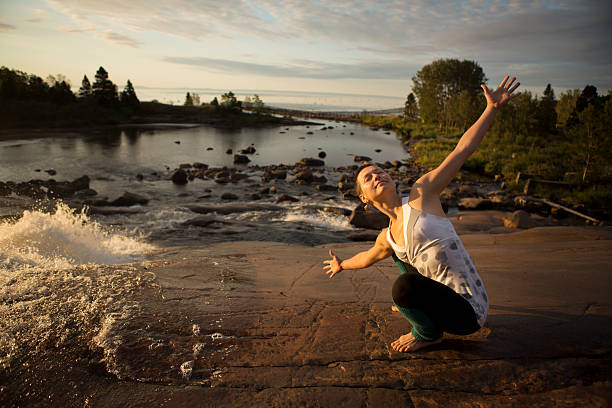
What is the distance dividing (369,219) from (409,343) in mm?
9678

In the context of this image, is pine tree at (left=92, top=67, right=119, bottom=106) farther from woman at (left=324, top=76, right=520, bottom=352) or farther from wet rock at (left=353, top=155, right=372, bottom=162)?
woman at (left=324, top=76, right=520, bottom=352)

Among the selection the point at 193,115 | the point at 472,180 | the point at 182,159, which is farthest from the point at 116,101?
the point at 472,180

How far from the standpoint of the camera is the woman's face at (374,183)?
2.70m

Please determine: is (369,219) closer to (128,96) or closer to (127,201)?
(127,201)

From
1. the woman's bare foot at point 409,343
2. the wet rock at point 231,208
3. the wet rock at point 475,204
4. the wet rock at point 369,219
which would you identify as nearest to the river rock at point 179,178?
the wet rock at point 231,208

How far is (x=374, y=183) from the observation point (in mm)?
2732

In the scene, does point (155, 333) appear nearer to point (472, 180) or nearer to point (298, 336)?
point (298, 336)

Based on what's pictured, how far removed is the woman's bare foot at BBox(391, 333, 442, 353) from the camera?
9.25 feet

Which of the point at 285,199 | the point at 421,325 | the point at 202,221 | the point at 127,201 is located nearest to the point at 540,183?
the point at 285,199

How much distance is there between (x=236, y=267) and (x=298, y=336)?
2623 millimetres

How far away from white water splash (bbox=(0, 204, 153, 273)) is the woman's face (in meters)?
4.64

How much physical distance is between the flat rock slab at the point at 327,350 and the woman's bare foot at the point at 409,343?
0.06m

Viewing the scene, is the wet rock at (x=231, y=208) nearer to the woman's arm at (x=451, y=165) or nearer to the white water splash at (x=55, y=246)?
the white water splash at (x=55, y=246)

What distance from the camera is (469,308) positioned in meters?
2.49
